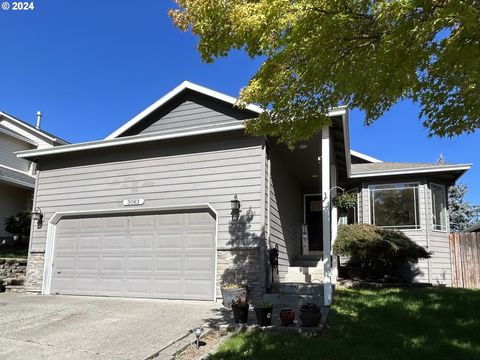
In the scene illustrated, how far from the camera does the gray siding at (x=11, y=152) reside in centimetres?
1883

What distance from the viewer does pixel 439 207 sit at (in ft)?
48.2

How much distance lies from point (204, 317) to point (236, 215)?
2537 mm

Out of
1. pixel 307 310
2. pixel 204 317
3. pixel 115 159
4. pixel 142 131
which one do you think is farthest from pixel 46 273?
pixel 307 310

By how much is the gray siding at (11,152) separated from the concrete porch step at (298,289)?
15.5 metres

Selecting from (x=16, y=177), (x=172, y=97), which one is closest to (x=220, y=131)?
(x=172, y=97)

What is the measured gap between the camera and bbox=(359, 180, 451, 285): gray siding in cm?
1383

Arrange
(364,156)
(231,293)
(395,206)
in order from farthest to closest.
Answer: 1. (364,156)
2. (395,206)
3. (231,293)

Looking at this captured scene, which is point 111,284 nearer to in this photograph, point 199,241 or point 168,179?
point 199,241

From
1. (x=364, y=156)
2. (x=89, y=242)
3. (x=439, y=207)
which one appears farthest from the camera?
(x=364, y=156)

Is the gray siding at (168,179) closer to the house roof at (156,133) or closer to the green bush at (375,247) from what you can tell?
the house roof at (156,133)

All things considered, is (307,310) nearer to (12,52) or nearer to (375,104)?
(375,104)

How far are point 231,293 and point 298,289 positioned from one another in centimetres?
173

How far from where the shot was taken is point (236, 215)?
9.34 m

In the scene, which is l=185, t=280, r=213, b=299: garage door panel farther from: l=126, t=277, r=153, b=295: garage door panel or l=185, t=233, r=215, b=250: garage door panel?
l=126, t=277, r=153, b=295: garage door panel
